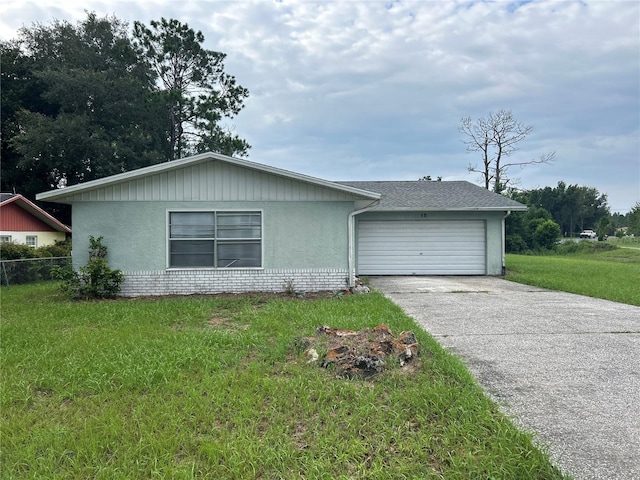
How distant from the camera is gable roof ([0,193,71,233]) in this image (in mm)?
16056

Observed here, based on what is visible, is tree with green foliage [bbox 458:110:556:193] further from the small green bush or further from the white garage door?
the small green bush

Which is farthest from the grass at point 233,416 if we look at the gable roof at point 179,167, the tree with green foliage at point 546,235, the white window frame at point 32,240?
the tree with green foliage at point 546,235

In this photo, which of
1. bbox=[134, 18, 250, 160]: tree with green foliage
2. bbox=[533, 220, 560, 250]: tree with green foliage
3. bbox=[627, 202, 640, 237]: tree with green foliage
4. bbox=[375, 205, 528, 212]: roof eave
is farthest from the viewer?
bbox=[627, 202, 640, 237]: tree with green foliage

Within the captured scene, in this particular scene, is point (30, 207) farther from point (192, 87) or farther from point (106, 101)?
point (192, 87)

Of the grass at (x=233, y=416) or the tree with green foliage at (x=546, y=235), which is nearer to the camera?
the grass at (x=233, y=416)

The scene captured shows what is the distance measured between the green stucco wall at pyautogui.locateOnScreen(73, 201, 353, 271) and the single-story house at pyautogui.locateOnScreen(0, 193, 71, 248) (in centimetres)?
1043

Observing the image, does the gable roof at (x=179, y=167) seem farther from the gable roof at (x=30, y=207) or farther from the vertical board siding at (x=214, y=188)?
the gable roof at (x=30, y=207)

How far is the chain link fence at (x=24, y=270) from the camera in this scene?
11.2 m

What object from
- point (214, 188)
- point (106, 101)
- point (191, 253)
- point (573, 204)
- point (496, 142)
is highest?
point (106, 101)

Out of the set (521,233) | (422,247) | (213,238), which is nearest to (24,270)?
(213,238)

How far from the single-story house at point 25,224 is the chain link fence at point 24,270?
213 inches

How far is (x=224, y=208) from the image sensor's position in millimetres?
8594

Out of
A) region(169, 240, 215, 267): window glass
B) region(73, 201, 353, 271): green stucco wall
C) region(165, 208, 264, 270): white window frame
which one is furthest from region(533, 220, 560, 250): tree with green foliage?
region(169, 240, 215, 267): window glass

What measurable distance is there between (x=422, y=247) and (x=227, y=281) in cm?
682
